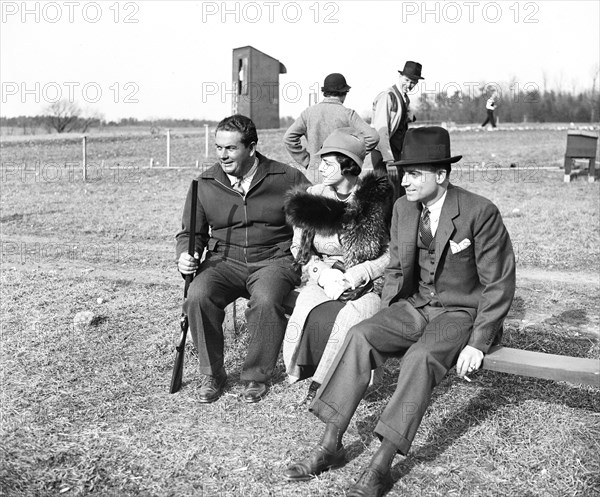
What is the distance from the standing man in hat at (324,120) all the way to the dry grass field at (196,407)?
178 cm

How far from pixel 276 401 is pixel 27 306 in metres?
2.84

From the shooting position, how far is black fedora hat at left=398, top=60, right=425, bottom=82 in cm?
710

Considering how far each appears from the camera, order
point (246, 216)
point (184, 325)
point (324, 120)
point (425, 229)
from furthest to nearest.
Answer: point (324, 120) < point (246, 216) < point (184, 325) < point (425, 229)

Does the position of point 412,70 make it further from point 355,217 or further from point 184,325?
point 184,325

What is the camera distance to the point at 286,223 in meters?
4.89

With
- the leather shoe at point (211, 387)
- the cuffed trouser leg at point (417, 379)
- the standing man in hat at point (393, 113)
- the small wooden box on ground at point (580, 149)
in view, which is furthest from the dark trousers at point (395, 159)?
the small wooden box on ground at point (580, 149)

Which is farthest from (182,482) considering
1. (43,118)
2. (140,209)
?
(43,118)

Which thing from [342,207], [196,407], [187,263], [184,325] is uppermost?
[342,207]

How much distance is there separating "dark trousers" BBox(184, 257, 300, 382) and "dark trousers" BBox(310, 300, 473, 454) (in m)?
0.79

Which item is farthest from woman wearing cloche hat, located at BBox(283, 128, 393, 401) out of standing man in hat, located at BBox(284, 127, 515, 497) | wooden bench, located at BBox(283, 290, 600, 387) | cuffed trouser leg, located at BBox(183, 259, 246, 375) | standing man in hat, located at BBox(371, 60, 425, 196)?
standing man in hat, located at BBox(371, 60, 425, 196)

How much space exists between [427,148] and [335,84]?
3.24m

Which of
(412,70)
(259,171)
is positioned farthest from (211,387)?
(412,70)

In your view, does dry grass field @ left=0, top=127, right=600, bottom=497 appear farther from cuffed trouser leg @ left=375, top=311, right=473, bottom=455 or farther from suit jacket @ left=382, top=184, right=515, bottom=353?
suit jacket @ left=382, top=184, right=515, bottom=353

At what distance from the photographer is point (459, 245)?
147 inches
